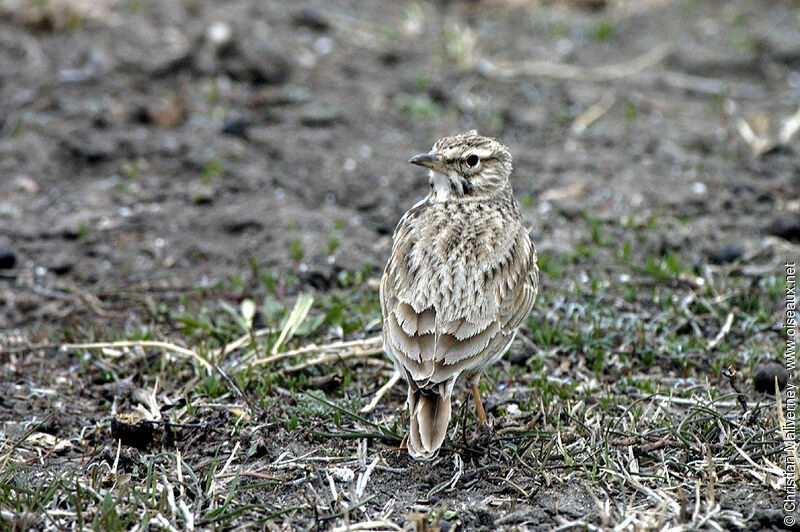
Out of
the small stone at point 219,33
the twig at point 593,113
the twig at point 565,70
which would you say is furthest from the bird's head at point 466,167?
the small stone at point 219,33

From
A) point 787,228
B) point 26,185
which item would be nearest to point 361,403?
point 787,228

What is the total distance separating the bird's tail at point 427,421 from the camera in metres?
4.25

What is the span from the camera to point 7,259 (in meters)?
6.73

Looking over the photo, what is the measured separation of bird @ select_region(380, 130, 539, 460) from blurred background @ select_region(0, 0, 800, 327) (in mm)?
1259

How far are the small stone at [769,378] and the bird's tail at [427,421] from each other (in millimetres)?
1917

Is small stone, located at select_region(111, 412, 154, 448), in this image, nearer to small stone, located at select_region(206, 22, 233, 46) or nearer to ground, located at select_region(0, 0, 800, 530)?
ground, located at select_region(0, 0, 800, 530)

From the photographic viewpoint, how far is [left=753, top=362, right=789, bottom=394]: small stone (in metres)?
5.20

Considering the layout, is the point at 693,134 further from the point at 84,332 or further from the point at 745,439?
the point at 84,332

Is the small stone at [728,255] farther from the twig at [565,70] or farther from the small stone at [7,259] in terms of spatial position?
the small stone at [7,259]

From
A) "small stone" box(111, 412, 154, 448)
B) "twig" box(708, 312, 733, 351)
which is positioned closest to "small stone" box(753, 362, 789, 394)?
"twig" box(708, 312, 733, 351)

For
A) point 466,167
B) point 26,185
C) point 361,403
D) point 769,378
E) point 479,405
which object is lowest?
point 26,185

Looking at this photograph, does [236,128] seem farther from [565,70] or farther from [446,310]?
[446,310]

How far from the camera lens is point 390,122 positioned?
28.9 feet

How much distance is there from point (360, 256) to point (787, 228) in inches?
123
